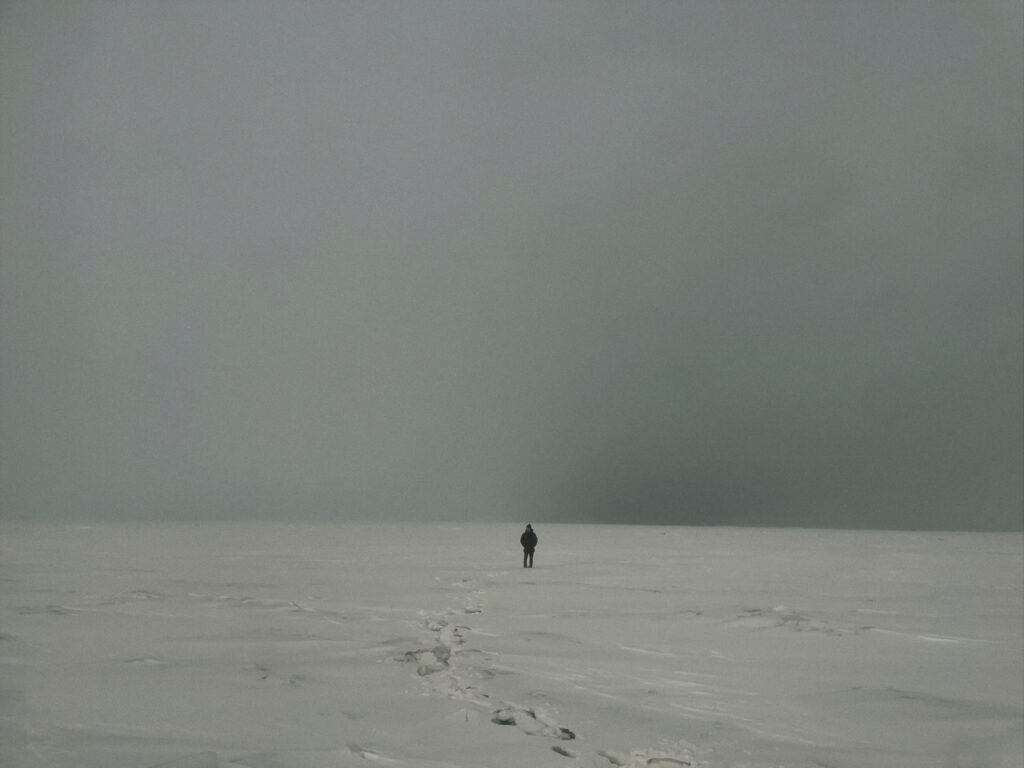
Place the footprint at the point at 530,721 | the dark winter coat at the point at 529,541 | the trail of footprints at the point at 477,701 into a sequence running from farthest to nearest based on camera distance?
the dark winter coat at the point at 529,541
the footprint at the point at 530,721
the trail of footprints at the point at 477,701

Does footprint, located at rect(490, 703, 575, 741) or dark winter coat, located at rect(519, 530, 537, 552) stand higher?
dark winter coat, located at rect(519, 530, 537, 552)

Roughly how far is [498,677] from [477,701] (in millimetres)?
890

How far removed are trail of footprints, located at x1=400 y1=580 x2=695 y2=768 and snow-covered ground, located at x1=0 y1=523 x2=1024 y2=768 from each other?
1.3 inches

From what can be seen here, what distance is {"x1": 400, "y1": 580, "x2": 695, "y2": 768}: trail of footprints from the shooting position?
4945 mm

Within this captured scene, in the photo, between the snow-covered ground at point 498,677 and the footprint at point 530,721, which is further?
the footprint at point 530,721

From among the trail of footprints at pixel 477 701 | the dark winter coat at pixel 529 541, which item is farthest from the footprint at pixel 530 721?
the dark winter coat at pixel 529 541

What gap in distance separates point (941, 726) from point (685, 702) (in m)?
1.88

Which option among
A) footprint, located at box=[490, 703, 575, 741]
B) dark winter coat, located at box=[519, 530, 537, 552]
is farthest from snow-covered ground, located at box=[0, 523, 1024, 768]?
dark winter coat, located at box=[519, 530, 537, 552]

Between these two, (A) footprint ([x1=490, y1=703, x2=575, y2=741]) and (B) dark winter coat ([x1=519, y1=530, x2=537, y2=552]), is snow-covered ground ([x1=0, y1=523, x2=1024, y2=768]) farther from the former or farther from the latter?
(B) dark winter coat ([x1=519, y1=530, x2=537, y2=552])

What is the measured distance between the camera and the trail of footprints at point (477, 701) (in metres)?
4.95

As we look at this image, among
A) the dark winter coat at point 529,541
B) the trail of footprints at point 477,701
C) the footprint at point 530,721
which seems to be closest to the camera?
the trail of footprints at point 477,701

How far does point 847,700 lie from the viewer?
6664 millimetres

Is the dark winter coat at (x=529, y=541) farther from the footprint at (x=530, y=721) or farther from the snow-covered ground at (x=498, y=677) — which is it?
the footprint at (x=530, y=721)

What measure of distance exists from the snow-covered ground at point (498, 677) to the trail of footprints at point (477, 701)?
3cm
